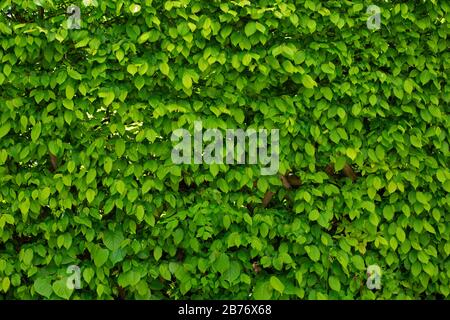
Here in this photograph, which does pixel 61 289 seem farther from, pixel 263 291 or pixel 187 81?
pixel 187 81

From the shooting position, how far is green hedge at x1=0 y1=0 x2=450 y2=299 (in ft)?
10.8

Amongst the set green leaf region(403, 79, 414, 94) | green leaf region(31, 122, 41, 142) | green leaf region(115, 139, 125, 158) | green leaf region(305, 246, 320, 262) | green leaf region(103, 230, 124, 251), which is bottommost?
green leaf region(305, 246, 320, 262)

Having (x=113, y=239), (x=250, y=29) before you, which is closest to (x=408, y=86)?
(x=250, y=29)

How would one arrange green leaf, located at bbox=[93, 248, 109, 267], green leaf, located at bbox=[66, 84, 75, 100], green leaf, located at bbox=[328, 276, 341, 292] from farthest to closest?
green leaf, located at bbox=[328, 276, 341, 292] < green leaf, located at bbox=[93, 248, 109, 267] < green leaf, located at bbox=[66, 84, 75, 100]

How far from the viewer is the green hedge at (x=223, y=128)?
3.28 meters

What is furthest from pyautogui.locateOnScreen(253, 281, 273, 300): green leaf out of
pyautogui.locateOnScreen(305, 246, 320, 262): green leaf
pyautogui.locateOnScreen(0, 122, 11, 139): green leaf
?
pyautogui.locateOnScreen(0, 122, 11, 139): green leaf

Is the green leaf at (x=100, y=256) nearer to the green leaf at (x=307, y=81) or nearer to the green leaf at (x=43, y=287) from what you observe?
the green leaf at (x=43, y=287)

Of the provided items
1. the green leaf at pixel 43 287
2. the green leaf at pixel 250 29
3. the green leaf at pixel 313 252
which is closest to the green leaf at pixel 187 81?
the green leaf at pixel 250 29

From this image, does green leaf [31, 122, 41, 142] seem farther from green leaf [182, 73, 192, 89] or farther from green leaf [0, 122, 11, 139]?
green leaf [182, 73, 192, 89]

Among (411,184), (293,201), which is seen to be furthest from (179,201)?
(411,184)

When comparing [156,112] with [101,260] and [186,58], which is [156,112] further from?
[101,260]

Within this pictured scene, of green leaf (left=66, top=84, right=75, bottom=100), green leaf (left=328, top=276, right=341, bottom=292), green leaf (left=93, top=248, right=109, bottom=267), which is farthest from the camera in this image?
green leaf (left=328, top=276, right=341, bottom=292)

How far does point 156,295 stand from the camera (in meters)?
3.49

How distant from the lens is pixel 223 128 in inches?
131
